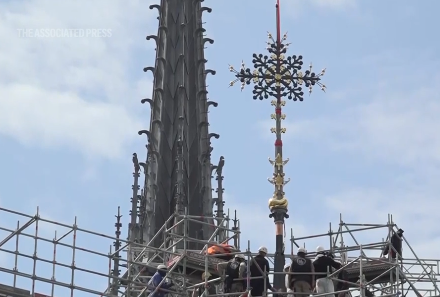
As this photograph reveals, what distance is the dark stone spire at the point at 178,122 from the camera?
10244cm

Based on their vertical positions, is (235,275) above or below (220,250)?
below

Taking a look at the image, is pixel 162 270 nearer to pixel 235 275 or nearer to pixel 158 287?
pixel 158 287

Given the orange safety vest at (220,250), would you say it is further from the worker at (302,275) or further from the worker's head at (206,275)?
the worker at (302,275)

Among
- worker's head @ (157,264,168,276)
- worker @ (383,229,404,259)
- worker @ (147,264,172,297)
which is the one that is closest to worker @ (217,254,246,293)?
worker @ (147,264,172,297)

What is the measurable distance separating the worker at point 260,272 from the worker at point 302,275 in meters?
0.85

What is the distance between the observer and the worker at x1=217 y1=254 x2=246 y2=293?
60812 mm

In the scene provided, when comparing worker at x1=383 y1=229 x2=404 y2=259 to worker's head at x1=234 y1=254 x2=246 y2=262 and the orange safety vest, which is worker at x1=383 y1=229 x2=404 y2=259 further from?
worker's head at x1=234 y1=254 x2=246 y2=262

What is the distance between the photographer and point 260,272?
2388 inches

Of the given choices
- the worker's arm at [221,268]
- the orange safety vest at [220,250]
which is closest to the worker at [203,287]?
the worker's arm at [221,268]

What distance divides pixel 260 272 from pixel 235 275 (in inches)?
36.1

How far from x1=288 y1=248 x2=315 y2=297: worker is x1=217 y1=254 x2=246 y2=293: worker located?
1.61 m

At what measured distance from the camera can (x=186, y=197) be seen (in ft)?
334

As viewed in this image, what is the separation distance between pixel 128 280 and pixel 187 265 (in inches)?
107

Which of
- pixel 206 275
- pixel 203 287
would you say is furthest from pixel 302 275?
pixel 203 287
